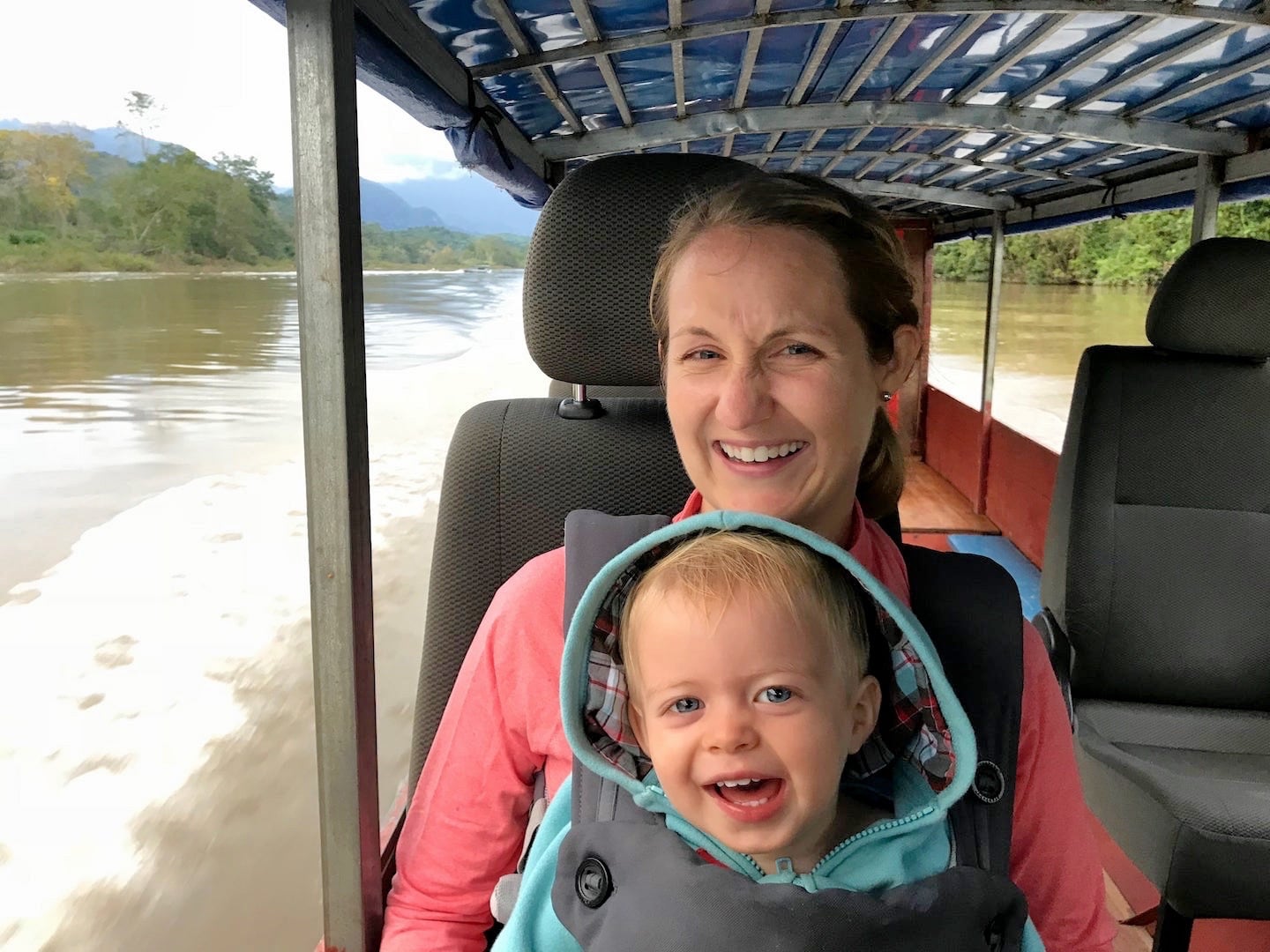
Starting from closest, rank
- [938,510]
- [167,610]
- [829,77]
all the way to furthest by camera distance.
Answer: [829,77] < [167,610] < [938,510]

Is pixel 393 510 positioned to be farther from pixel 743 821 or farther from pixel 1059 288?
pixel 1059 288

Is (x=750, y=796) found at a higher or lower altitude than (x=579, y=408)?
lower

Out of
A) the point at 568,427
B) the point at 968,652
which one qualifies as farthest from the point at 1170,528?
the point at 568,427

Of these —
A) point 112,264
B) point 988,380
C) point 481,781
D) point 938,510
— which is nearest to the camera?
point 481,781

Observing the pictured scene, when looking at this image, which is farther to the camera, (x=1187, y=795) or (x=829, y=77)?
(x=829, y=77)

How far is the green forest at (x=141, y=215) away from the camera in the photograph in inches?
50.3

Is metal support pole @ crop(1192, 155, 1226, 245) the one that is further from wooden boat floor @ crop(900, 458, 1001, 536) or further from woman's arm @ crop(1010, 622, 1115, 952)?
wooden boat floor @ crop(900, 458, 1001, 536)

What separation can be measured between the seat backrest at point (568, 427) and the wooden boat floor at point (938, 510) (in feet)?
14.5

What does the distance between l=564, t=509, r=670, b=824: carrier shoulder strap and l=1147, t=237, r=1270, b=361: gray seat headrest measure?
5.71ft

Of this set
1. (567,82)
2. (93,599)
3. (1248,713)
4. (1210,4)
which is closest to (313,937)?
(93,599)

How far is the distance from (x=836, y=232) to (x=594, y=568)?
0.48 m

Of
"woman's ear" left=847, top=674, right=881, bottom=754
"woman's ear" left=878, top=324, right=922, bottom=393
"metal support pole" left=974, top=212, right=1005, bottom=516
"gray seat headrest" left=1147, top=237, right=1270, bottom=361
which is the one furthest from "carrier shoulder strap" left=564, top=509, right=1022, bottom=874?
"metal support pole" left=974, top=212, right=1005, bottom=516

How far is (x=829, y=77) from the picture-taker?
8.26 feet

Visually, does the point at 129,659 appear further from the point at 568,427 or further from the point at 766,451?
the point at 766,451
